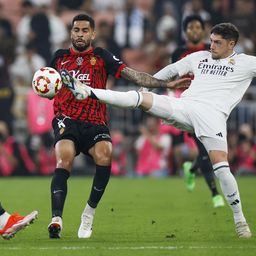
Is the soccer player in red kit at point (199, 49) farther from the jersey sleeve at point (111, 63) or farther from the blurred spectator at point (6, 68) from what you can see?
the blurred spectator at point (6, 68)

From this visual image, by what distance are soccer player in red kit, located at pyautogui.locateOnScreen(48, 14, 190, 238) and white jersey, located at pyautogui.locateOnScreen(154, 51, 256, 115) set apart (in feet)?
1.08

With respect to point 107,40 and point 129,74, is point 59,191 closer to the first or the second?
point 129,74

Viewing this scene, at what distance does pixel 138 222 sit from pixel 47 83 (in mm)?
2891

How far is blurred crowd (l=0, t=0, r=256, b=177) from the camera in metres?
22.3

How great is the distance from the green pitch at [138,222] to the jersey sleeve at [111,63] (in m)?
1.80

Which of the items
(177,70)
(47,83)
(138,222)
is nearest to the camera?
(47,83)

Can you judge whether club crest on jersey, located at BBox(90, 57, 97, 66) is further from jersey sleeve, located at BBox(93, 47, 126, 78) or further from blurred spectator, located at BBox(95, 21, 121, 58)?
blurred spectator, located at BBox(95, 21, 121, 58)

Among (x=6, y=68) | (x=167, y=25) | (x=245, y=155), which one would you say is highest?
(x=167, y=25)

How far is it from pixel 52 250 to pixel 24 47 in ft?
50.1

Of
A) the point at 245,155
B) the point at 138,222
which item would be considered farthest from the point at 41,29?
the point at 138,222

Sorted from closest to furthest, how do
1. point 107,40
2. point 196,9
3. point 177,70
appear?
point 177,70
point 107,40
point 196,9

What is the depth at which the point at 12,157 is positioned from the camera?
873 inches

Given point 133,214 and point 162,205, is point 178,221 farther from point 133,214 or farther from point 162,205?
point 162,205

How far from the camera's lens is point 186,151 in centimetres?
2150
